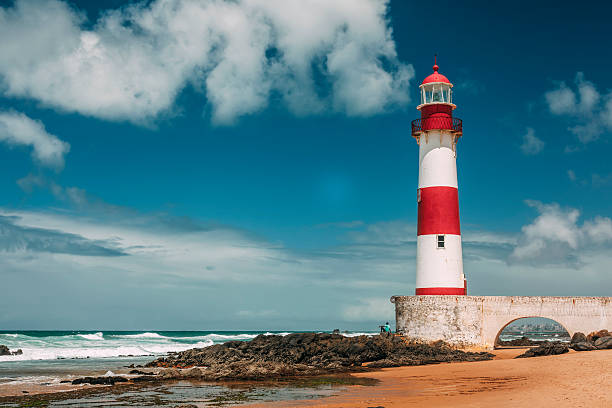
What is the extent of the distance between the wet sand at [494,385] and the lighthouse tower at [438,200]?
3.65m

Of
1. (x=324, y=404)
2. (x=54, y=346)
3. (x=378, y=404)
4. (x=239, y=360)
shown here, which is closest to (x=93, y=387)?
(x=239, y=360)

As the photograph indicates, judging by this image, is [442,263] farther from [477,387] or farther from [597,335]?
[477,387]

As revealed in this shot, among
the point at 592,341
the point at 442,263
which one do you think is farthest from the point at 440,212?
the point at 592,341

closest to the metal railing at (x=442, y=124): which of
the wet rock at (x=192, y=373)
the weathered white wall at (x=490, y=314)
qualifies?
the weathered white wall at (x=490, y=314)

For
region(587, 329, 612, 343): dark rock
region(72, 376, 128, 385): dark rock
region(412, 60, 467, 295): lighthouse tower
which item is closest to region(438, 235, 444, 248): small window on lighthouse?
region(412, 60, 467, 295): lighthouse tower

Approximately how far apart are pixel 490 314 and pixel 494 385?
24.8 ft

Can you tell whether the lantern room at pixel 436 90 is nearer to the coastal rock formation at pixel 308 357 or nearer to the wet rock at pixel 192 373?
the coastal rock formation at pixel 308 357

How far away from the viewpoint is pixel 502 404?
1117 cm

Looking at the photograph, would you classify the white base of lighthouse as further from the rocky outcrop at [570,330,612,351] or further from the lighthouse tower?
the rocky outcrop at [570,330,612,351]

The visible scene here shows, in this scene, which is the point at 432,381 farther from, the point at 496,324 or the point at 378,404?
the point at 496,324

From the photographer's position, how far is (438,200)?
21766 millimetres

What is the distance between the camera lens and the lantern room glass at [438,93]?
75.0 ft

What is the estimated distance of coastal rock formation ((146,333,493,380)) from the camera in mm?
18156

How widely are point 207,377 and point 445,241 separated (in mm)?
9554
